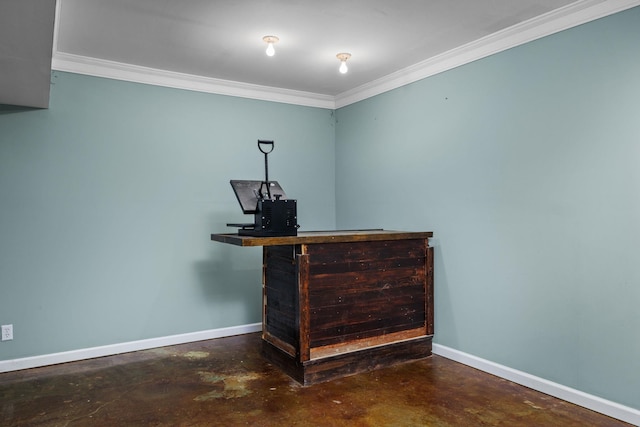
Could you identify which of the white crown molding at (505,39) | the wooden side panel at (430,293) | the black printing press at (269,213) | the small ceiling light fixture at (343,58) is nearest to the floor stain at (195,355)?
the black printing press at (269,213)

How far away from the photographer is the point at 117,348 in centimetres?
399

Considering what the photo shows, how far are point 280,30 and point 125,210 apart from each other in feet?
7.13

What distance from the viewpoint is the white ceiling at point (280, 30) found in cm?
293

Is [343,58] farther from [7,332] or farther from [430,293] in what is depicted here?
[7,332]

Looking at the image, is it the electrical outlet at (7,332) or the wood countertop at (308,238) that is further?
the electrical outlet at (7,332)

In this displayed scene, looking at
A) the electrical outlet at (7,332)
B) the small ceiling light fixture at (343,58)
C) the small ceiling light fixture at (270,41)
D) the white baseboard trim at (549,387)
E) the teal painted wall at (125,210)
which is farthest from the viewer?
the small ceiling light fixture at (343,58)

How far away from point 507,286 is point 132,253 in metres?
3.29

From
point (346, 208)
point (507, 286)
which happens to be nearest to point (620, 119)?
point (507, 286)

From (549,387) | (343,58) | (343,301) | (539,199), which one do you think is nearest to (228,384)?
(343,301)

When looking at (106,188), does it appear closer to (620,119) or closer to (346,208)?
(346,208)

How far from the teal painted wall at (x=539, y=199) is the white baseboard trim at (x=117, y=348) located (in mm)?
2124

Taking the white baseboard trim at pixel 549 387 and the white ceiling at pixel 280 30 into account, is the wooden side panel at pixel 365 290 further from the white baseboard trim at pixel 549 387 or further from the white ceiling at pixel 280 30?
the white ceiling at pixel 280 30

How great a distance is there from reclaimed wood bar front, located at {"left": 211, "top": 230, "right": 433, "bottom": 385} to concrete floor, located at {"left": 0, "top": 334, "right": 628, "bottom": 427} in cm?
14

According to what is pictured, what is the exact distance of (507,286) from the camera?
3.38 m
